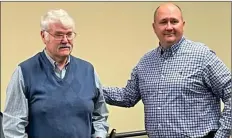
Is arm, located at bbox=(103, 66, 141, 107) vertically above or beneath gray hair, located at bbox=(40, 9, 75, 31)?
beneath

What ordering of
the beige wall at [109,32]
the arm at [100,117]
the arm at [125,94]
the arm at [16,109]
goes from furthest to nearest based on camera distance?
1. the beige wall at [109,32]
2. the arm at [125,94]
3. the arm at [100,117]
4. the arm at [16,109]

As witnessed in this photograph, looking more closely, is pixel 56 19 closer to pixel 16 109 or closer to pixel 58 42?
pixel 58 42

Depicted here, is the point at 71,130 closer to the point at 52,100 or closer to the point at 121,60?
the point at 52,100

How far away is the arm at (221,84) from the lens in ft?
6.44

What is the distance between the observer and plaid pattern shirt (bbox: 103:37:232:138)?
1981mm

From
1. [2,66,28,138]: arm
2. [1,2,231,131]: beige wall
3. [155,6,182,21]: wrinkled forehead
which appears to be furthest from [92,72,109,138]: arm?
[1,2,231,131]: beige wall

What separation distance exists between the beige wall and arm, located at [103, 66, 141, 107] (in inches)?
19.3

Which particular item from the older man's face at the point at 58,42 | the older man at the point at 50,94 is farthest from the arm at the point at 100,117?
the older man's face at the point at 58,42

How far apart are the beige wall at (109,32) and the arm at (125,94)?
1.60ft

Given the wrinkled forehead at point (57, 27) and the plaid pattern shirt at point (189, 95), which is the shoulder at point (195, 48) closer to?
the plaid pattern shirt at point (189, 95)

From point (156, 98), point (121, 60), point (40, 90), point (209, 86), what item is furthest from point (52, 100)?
point (121, 60)

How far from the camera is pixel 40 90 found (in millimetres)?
1746

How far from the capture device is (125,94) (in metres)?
2.29

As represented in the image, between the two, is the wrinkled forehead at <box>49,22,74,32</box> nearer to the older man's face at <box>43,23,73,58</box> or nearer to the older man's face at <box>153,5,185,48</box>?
the older man's face at <box>43,23,73,58</box>
